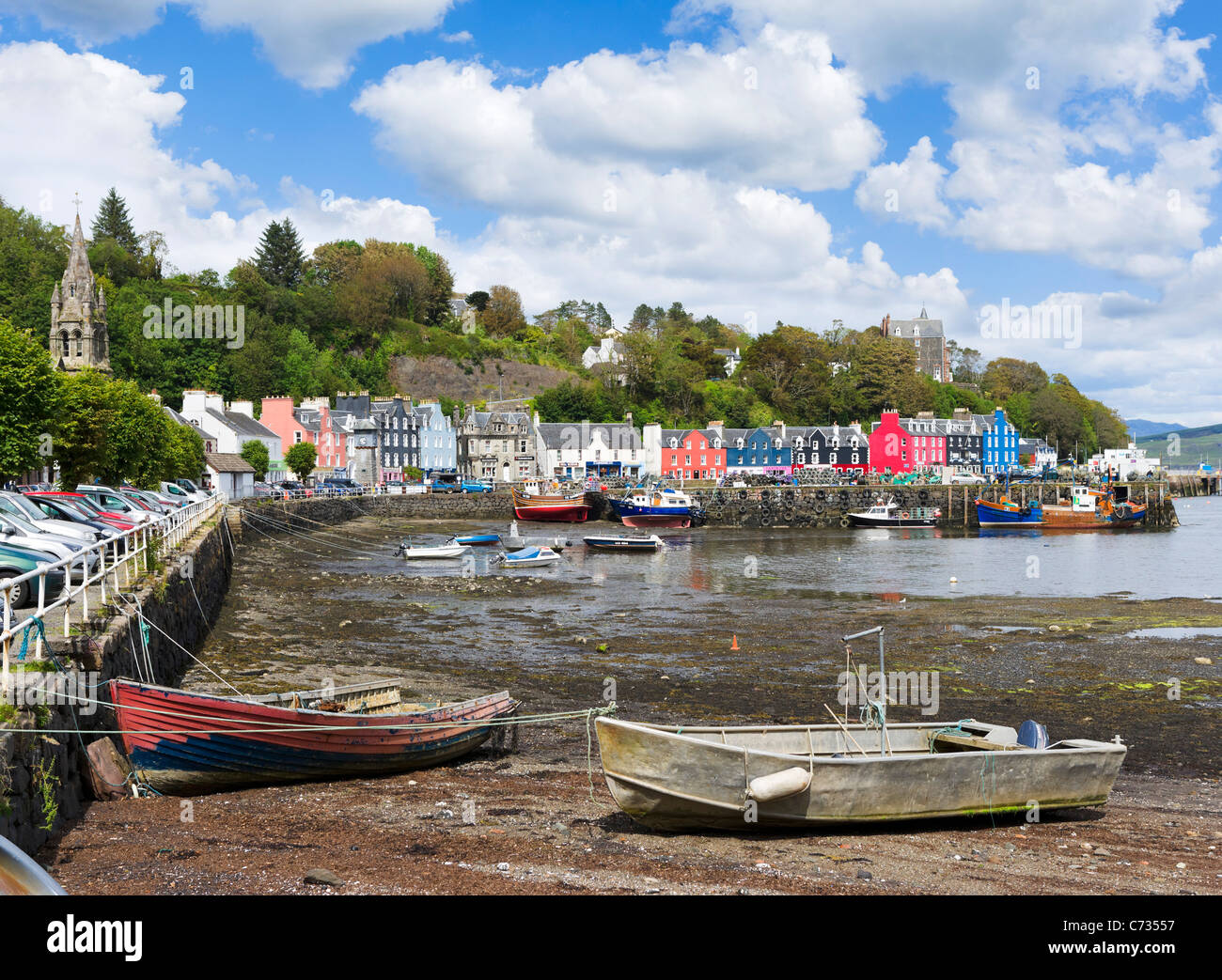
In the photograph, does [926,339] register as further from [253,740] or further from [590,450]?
[253,740]

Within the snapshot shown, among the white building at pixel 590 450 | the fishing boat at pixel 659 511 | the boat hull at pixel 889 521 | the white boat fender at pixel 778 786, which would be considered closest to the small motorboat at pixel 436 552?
the fishing boat at pixel 659 511

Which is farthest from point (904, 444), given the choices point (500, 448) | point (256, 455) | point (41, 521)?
point (41, 521)

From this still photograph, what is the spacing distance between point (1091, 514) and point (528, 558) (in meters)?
57.9

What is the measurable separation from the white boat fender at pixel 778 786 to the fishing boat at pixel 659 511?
217 ft

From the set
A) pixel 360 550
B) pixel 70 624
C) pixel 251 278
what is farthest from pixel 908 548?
pixel 251 278

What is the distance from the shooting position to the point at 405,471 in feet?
360

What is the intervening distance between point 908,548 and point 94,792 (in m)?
53.9

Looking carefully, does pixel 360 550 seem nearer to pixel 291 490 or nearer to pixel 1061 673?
pixel 291 490

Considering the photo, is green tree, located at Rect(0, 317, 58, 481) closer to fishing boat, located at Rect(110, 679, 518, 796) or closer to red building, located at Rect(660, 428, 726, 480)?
fishing boat, located at Rect(110, 679, 518, 796)

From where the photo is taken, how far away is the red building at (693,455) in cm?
12031

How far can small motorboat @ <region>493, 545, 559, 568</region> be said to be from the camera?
152ft

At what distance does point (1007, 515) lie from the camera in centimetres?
8275

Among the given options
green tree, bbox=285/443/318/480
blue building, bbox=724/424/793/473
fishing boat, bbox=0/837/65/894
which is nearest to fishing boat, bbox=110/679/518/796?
fishing boat, bbox=0/837/65/894

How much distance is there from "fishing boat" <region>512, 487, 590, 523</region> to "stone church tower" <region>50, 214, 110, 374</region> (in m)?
32.8
